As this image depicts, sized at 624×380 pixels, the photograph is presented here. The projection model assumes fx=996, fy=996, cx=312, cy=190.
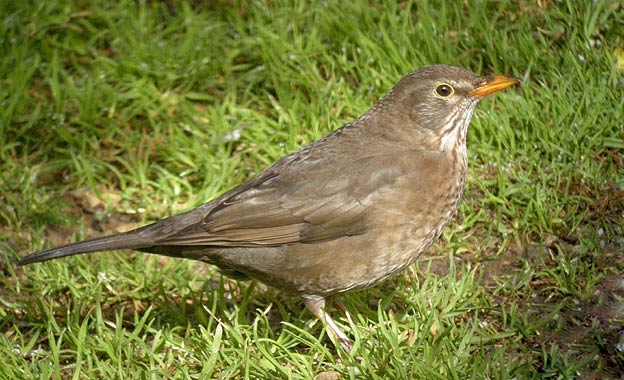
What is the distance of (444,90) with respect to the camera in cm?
514

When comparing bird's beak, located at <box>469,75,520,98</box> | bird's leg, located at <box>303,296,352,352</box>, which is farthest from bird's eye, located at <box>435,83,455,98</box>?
bird's leg, located at <box>303,296,352,352</box>

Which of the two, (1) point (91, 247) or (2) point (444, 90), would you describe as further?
(2) point (444, 90)

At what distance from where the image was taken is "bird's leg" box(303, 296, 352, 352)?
4.98 m

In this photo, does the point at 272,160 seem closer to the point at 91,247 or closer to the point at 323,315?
the point at 323,315

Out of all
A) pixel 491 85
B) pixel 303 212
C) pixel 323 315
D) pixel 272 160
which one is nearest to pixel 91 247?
pixel 303 212

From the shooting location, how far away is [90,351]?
5062 millimetres

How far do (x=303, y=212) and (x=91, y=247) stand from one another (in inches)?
42.2

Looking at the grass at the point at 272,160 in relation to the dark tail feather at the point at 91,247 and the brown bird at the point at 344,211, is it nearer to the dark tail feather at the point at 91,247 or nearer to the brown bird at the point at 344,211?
the brown bird at the point at 344,211

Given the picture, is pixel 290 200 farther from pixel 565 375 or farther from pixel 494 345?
pixel 565 375

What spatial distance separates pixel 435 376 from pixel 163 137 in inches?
121

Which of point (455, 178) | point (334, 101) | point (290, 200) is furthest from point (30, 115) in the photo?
point (455, 178)

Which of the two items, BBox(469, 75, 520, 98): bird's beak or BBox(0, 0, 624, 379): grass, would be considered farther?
BBox(469, 75, 520, 98): bird's beak

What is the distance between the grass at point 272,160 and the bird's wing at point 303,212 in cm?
44

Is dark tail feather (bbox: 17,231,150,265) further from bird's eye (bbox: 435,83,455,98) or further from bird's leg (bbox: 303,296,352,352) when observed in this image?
bird's eye (bbox: 435,83,455,98)
